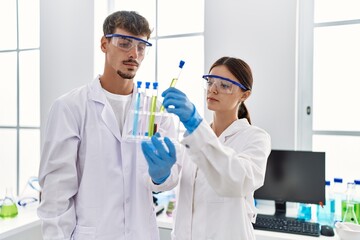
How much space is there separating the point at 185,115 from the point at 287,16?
5.11 ft

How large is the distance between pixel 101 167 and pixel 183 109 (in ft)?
1.64

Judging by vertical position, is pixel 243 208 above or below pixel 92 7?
below

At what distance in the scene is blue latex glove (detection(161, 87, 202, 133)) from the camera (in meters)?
1.01

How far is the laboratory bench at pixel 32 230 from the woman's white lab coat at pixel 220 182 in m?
0.59

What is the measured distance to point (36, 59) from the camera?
118 inches

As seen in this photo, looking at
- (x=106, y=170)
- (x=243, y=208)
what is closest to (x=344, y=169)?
(x=243, y=208)

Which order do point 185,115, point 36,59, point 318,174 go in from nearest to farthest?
point 185,115, point 318,174, point 36,59

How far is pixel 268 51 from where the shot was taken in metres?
2.21

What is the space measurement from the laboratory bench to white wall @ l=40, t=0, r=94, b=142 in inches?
40.9

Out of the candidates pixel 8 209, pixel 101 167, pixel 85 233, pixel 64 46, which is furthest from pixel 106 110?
pixel 64 46

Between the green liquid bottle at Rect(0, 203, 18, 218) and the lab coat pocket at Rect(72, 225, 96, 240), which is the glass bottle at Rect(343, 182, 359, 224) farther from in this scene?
the green liquid bottle at Rect(0, 203, 18, 218)

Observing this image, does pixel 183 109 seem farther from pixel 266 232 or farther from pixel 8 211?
pixel 8 211

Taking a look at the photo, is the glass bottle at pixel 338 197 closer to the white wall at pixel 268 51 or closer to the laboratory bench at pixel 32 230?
the laboratory bench at pixel 32 230

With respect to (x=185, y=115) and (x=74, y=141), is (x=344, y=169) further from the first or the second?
(x=74, y=141)
